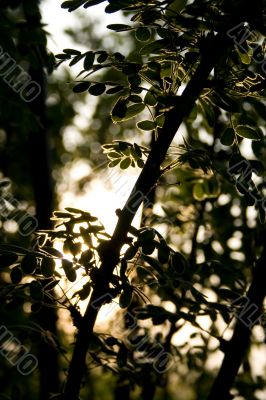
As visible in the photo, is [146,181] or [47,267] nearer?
[146,181]

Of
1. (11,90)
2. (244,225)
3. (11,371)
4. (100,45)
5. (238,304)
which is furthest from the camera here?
(100,45)

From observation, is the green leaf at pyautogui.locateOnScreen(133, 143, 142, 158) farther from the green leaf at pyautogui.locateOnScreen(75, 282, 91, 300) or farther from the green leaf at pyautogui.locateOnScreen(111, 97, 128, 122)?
the green leaf at pyautogui.locateOnScreen(75, 282, 91, 300)

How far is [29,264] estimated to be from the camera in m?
2.17

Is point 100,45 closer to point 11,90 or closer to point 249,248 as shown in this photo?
point 11,90

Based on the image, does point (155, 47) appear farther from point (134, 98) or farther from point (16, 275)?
point (16, 275)

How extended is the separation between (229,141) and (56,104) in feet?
17.9

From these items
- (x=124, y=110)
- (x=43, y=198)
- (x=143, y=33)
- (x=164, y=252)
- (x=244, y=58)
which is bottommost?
(x=43, y=198)

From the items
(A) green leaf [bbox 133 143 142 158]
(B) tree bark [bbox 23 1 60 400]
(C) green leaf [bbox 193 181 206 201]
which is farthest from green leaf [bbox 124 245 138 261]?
(B) tree bark [bbox 23 1 60 400]

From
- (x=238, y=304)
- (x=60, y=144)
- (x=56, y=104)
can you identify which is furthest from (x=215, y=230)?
(x=60, y=144)

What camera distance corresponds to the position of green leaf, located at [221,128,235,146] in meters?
2.30

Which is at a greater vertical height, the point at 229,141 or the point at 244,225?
the point at 229,141

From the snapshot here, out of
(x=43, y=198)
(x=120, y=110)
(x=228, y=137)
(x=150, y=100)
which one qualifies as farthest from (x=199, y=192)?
(x=43, y=198)

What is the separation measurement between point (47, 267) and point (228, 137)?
969 millimetres

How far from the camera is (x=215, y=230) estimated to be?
14.2ft
